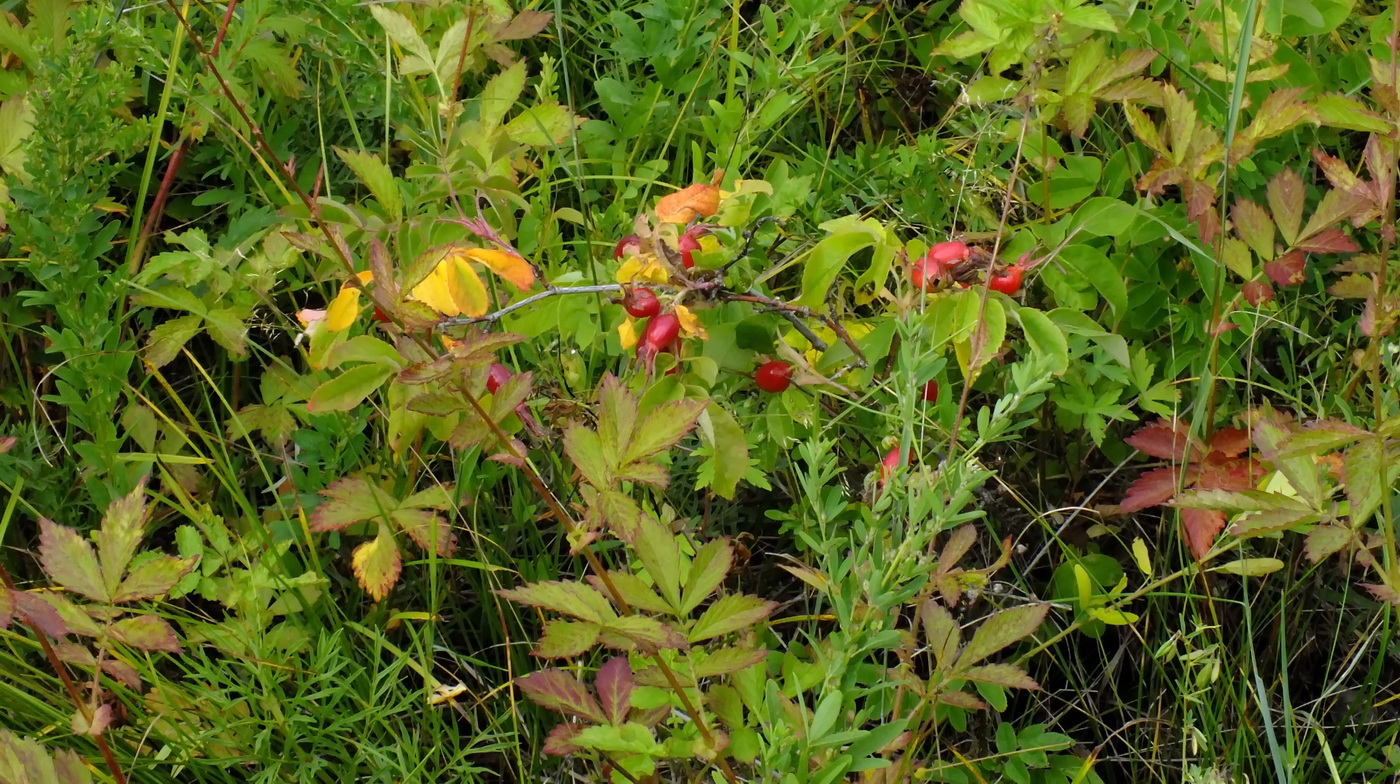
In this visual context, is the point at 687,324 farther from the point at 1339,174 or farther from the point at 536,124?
the point at 1339,174

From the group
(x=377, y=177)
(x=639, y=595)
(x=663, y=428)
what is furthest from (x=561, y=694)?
(x=377, y=177)

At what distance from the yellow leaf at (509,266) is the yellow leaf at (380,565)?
326 mm

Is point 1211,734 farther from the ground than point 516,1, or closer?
closer

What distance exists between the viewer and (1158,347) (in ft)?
5.56

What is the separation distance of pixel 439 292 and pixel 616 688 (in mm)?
455

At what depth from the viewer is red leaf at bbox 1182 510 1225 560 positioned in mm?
1369

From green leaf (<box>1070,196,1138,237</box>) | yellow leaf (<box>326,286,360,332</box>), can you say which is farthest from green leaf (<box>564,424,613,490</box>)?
green leaf (<box>1070,196,1138,237</box>)

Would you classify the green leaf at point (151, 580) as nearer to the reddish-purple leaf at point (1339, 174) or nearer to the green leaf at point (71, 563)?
the green leaf at point (71, 563)

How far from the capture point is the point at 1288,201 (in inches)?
57.6

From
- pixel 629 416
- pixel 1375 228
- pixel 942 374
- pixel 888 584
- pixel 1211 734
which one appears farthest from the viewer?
pixel 1375 228

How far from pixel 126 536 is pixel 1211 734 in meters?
1.15

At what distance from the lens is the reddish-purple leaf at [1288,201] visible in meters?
1.46

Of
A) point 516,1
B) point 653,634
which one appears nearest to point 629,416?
point 653,634

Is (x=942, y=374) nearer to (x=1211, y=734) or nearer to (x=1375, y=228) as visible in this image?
(x=1211, y=734)
